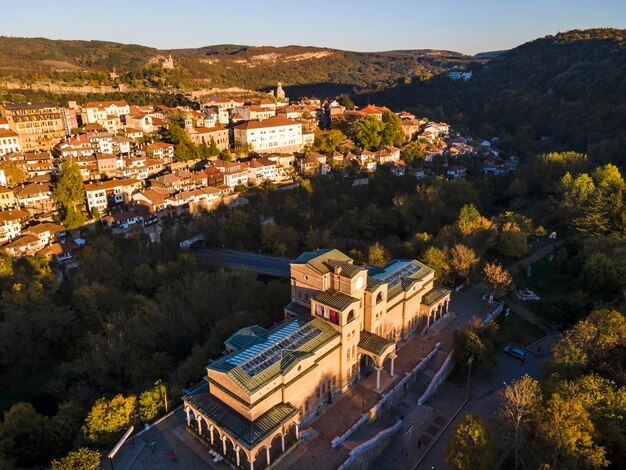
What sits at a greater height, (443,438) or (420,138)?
(420,138)

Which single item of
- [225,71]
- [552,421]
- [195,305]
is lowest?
[195,305]

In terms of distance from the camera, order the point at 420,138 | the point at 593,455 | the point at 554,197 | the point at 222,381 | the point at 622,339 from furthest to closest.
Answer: the point at 420,138, the point at 554,197, the point at 622,339, the point at 222,381, the point at 593,455

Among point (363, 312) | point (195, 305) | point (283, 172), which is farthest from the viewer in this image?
point (283, 172)

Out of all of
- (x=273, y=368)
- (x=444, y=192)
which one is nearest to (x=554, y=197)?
(x=444, y=192)

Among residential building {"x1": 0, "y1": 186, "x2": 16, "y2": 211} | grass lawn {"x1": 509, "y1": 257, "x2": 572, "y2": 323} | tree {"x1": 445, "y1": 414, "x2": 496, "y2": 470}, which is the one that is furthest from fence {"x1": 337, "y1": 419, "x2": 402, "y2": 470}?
residential building {"x1": 0, "y1": 186, "x2": 16, "y2": 211}

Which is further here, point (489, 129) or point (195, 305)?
point (489, 129)

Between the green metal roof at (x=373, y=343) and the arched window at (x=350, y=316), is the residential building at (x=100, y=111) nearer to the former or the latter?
the arched window at (x=350, y=316)

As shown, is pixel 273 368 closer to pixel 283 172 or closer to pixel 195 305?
pixel 195 305
